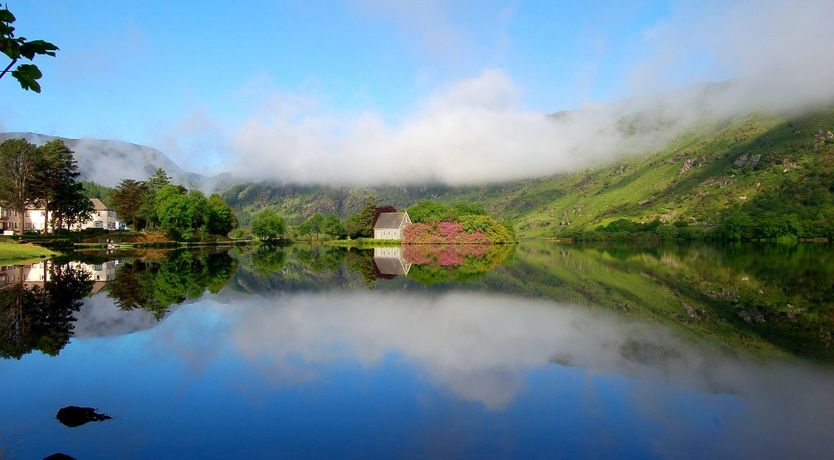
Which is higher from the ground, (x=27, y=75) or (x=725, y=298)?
(x=27, y=75)

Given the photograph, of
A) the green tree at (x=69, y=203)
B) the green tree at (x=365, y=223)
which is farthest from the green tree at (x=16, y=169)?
the green tree at (x=365, y=223)

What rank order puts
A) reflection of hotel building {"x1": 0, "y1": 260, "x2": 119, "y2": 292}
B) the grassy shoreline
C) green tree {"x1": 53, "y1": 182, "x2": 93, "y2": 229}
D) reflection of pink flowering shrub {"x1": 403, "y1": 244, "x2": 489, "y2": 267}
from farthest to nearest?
green tree {"x1": 53, "y1": 182, "x2": 93, "y2": 229} < reflection of pink flowering shrub {"x1": 403, "y1": 244, "x2": 489, "y2": 267} < the grassy shoreline < reflection of hotel building {"x1": 0, "y1": 260, "x2": 119, "y2": 292}

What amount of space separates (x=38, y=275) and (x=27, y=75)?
4471cm

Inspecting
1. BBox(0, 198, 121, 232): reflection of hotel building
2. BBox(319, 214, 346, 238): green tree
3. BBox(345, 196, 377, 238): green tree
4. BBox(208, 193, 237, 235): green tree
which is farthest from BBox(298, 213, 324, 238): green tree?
BBox(0, 198, 121, 232): reflection of hotel building

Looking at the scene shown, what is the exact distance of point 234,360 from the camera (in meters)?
16.7

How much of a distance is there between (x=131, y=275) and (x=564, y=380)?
39.6 metres

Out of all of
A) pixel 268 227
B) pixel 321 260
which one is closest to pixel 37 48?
pixel 321 260

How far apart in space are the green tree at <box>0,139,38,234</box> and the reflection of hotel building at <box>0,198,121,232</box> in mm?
10818

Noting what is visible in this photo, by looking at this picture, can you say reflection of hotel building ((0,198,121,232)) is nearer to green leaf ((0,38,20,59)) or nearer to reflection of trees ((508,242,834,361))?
reflection of trees ((508,242,834,361))

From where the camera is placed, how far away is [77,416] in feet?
37.4

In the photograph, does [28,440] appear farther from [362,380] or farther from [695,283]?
[695,283]

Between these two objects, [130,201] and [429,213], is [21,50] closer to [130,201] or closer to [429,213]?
[130,201]

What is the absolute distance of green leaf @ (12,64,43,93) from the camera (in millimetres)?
5035

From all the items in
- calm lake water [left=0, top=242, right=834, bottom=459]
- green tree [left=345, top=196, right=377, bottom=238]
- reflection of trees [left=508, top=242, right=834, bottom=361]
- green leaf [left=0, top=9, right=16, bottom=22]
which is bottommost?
reflection of trees [left=508, top=242, right=834, bottom=361]
